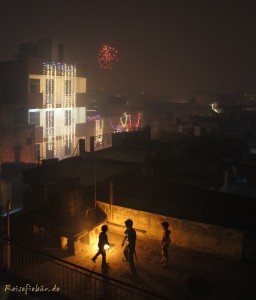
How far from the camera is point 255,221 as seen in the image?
11.2 metres

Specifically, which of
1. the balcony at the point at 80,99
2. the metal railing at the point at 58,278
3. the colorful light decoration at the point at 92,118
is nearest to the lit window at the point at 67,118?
the balcony at the point at 80,99

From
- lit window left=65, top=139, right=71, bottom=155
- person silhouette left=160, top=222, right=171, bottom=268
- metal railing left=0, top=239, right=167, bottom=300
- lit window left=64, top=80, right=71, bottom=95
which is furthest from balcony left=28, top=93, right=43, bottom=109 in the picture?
person silhouette left=160, top=222, right=171, bottom=268

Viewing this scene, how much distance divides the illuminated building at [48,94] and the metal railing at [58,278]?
26312 mm

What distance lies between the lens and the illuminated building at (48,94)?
3684 centimetres

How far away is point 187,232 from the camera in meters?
11.2

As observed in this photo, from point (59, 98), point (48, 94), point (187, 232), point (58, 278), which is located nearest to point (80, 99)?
point (59, 98)

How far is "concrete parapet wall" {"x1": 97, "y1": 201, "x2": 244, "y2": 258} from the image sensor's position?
34.8 feet

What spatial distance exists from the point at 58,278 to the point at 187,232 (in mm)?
4372

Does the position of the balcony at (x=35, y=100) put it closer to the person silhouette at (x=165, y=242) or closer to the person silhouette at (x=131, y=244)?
the person silhouette at (x=131, y=244)

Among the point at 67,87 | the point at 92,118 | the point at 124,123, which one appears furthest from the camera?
the point at 124,123

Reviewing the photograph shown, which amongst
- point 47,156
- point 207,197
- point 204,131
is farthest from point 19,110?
point 207,197

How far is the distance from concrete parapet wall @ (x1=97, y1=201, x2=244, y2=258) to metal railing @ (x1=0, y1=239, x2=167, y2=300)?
9.12ft

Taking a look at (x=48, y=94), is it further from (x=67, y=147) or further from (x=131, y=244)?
(x=131, y=244)

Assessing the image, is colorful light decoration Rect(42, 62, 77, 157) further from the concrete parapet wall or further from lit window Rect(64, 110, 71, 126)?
the concrete parapet wall
